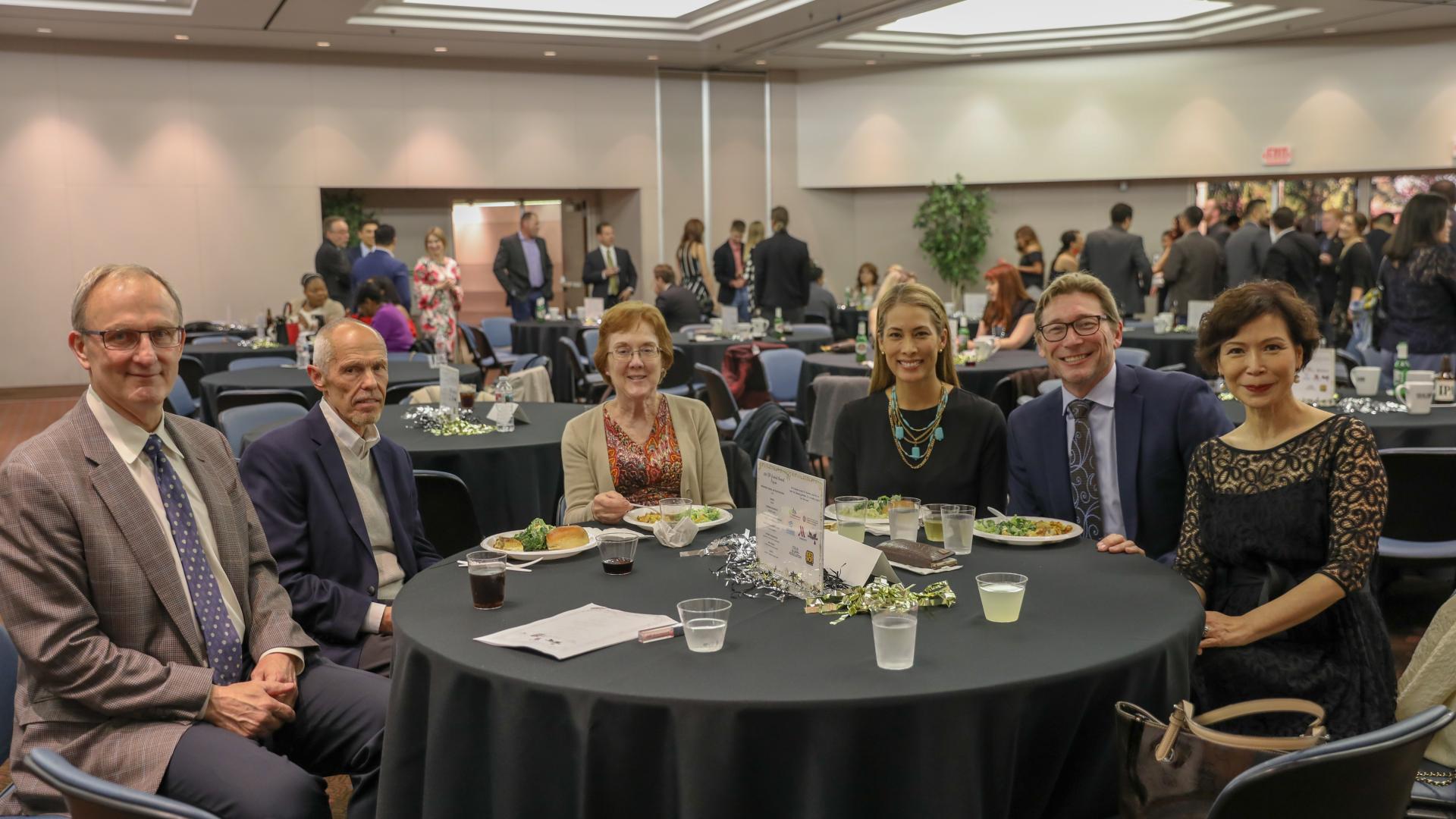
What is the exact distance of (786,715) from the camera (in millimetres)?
1878

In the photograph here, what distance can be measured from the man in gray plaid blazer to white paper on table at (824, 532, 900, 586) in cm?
105

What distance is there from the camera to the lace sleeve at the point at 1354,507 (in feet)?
8.24

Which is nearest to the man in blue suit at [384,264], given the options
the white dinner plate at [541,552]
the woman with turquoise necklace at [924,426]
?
the woman with turquoise necklace at [924,426]

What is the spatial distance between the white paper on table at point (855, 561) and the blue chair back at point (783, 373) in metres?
5.09

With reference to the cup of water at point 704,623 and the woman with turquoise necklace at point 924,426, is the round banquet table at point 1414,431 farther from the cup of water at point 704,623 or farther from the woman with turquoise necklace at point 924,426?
the cup of water at point 704,623

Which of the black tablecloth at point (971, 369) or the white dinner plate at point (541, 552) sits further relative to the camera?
the black tablecloth at point (971, 369)

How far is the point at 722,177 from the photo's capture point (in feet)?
51.6

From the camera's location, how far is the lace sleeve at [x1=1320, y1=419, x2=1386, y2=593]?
251 centimetres

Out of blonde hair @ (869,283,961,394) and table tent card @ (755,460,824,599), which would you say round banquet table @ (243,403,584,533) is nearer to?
blonde hair @ (869,283,961,394)

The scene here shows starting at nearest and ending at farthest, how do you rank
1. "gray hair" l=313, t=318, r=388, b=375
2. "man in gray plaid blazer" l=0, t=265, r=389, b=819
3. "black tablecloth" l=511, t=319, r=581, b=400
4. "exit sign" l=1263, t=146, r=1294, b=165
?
1. "man in gray plaid blazer" l=0, t=265, r=389, b=819
2. "gray hair" l=313, t=318, r=388, b=375
3. "black tablecloth" l=511, t=319, r=581, b=400
4. "exit sign" l=1263, t=146, r=1294, b=165

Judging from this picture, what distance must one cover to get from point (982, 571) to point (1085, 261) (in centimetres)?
988

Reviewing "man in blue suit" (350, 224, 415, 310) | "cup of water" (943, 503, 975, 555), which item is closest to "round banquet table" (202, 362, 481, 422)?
"man in blue suit" (350, 224, 415, 310)

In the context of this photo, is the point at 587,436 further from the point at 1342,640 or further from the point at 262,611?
the point at 1342,640

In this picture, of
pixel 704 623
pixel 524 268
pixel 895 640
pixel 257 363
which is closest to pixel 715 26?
pixel 524 268
